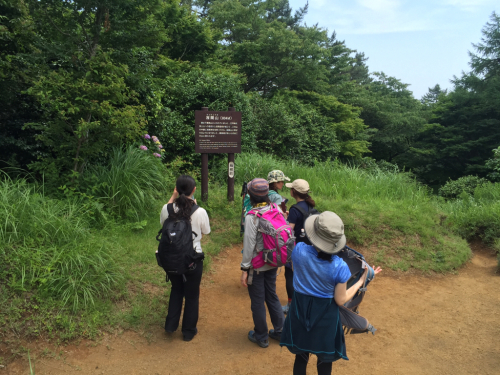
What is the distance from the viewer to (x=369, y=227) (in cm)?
678

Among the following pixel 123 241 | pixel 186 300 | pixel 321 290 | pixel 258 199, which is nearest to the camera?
pixel 321 290

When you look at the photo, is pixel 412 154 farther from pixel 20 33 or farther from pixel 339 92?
pixel 20 33

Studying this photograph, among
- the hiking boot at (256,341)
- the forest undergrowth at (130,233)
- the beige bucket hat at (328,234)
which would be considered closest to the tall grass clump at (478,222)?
the forest undergrowth at (130,233)

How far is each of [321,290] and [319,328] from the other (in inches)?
10.5

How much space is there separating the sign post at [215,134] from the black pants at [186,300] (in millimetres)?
3757

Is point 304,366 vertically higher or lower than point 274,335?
higher

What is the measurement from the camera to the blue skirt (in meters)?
2.43

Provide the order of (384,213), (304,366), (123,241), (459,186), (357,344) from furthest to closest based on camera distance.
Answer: (459,186) < (384,213) < (123,241) < (357,344) < (304,366)

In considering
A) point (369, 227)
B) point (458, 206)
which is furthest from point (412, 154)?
point (369, 227)

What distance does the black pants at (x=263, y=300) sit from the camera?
136 inches

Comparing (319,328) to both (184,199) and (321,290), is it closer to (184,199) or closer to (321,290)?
(321,290)

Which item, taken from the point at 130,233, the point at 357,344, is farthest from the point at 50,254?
the point at 357,344

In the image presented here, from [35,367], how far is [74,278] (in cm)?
96

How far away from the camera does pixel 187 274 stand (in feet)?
11.4
